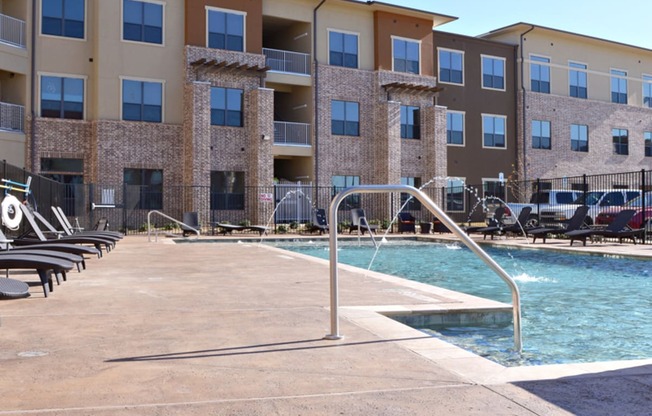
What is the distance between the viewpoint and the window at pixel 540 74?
41.6m

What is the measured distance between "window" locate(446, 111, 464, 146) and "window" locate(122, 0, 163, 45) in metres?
17.3

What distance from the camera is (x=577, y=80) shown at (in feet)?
143

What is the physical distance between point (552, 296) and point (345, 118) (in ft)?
84.8

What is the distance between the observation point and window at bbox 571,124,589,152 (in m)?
43.5

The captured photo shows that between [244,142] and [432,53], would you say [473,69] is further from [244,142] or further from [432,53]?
[244,142]

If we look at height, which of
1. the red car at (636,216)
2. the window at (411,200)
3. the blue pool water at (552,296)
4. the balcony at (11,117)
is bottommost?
the blue pool water at (552,296)

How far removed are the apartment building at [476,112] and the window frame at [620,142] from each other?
9059 millimetres

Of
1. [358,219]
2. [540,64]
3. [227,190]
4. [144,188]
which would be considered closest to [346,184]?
[227,190]

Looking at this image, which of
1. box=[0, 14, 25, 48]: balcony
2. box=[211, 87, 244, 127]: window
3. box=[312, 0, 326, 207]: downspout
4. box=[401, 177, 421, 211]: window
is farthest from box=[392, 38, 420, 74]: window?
box=[0, 14, 25, 48]: balcony

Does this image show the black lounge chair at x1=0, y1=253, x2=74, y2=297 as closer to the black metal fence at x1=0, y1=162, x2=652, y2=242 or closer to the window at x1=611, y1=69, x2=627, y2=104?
the black metal fence at x1=0, y1=162, x2=652, y2=242

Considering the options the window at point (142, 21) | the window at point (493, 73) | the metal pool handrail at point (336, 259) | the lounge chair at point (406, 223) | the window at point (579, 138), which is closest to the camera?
the metal pool handrail at point (336, 259)

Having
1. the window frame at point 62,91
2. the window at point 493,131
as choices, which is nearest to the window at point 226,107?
the window frame at point 62,91

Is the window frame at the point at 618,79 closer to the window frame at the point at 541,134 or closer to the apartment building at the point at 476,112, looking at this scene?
the window frame at the point at 541,134

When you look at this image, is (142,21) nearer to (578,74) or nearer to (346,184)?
(346,184)
